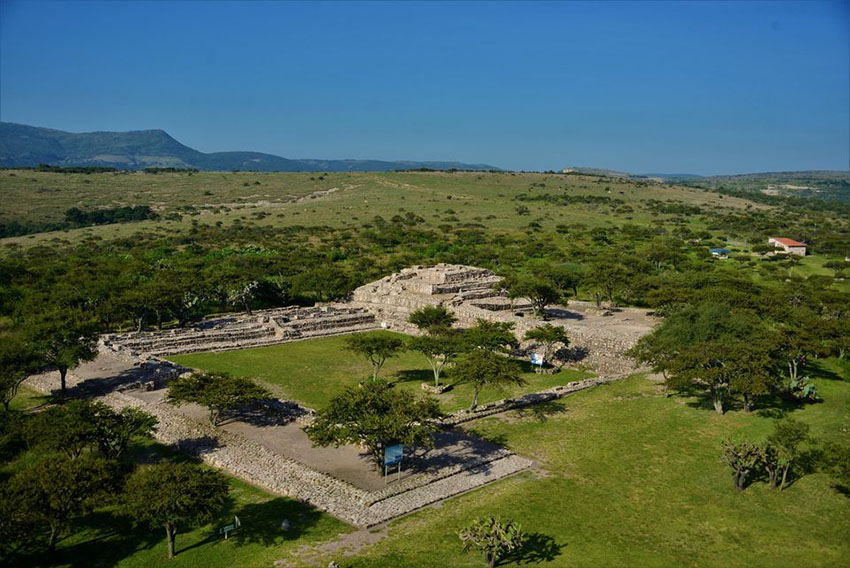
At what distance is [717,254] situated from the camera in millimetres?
86938

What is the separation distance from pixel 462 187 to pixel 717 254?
314 ft

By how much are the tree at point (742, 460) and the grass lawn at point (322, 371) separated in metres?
13.6

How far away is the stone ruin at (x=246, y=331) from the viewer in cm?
4558

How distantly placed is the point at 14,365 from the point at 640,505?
103 feet

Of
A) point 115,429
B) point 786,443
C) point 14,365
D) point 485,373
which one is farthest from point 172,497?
point 786,443

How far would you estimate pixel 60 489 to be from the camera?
1947cm

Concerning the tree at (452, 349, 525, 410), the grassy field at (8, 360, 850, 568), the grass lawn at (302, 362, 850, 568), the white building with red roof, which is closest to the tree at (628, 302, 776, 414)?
the grass lawn at (302, 362, 850, 568)

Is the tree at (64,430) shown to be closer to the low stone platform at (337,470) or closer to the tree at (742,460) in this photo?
the low stone platform at (337,470)

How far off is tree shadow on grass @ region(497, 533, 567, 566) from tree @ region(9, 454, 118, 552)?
1356cm

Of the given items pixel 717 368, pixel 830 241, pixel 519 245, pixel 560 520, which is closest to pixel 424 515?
pixel 560 520

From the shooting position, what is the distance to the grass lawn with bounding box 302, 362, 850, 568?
64.4 ft

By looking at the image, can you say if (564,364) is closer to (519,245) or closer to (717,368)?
(717,368)

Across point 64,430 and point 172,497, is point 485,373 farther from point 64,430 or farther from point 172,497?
point 64,430

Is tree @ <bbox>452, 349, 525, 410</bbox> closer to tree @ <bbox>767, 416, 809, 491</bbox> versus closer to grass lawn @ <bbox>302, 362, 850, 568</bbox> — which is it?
grass lawn @ <bbox>302, 362, 850, 568</bbox>
